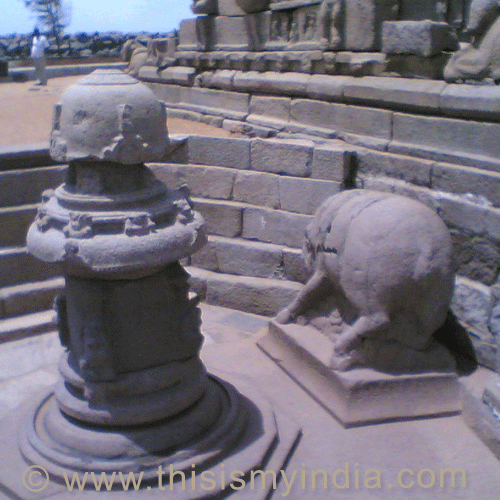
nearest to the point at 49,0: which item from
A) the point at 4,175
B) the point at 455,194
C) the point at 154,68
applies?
the point at 154,68

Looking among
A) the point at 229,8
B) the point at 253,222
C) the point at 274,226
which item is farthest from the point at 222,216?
the point at 229,8

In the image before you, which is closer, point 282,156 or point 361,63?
point 282,156

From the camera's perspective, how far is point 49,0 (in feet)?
97.6

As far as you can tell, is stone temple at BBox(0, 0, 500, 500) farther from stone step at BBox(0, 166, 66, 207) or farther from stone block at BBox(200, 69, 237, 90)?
stone block at BBox(200, 69, 237, 90)

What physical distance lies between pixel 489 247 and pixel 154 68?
22.7 feet

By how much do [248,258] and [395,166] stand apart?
65.2 inches

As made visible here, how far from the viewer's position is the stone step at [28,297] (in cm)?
540

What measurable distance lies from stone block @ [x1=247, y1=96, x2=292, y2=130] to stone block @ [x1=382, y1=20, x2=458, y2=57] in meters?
1.54

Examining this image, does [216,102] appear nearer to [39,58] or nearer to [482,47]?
[482,47]

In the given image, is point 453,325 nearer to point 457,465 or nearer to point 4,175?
point 457,465

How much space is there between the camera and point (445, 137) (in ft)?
15.8

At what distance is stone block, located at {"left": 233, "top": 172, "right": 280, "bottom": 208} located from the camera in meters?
5.73

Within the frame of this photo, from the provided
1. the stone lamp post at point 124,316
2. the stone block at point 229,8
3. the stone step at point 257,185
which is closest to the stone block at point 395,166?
the stone step at point 257,185

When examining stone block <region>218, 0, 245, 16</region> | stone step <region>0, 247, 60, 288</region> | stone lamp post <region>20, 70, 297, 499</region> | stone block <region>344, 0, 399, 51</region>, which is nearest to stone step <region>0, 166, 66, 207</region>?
stone step <region>0, 247, 60, 288</region>
